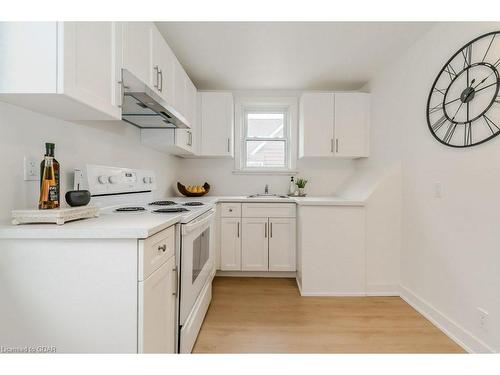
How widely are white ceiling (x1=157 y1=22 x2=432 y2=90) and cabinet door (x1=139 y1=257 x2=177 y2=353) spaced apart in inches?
75.7

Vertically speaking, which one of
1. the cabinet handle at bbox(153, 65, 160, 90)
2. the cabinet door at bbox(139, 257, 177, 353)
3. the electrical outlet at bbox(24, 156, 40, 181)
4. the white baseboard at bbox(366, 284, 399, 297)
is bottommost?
the white baseboard at bbox(366, 284, 399, 297)

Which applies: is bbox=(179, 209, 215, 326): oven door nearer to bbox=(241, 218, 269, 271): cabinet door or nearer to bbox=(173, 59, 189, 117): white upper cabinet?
bbox=(241, 218, 269, 271): cabinet door

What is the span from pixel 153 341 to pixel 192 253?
568 mm

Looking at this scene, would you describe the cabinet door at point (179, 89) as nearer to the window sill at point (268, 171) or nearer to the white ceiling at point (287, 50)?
the white ceiling at point (287, 50)

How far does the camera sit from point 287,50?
2400mm

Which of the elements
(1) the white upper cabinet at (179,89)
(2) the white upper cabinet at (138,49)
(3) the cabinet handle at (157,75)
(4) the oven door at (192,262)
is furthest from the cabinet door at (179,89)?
(4) the oven door at (192,262)

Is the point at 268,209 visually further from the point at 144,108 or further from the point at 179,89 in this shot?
the point at 144,108

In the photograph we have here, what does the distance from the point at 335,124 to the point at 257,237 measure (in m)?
1.68

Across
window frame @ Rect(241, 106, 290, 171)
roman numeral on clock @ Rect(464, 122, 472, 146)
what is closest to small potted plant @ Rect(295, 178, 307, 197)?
window frame @ Rect(241, 106, 290, 171)

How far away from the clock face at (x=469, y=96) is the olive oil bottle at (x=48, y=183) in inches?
94.7

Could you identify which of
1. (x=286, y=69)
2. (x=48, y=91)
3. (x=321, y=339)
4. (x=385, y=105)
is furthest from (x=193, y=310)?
(x=385, y=105)

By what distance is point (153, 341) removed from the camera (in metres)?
1.11

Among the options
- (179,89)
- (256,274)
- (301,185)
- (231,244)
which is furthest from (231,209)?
(179,89)

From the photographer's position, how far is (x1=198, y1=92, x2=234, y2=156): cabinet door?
3.18 m
